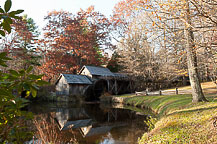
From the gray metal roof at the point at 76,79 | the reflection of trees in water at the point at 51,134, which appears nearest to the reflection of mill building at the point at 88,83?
the gray metal roof at the point at 76,79

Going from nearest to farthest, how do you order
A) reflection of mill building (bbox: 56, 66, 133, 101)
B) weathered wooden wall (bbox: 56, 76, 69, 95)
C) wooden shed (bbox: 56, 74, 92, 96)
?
wooden shed (bbox: 56, 74, 92, 96)
reflection of mill building (bbox: 56, 66, 133, 101)
weathered wooden wall (bbox: 56, 76, 69, 95)

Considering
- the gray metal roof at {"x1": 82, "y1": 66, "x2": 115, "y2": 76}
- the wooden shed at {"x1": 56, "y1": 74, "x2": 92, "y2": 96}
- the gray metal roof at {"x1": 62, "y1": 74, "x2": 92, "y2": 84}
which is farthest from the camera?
the gray metal roof at {"x1": 82, "y1": 66, "x2": 115, "y2": 76}

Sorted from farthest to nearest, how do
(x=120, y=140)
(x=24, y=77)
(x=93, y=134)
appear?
(x=93, y=134) < (x=120, y=140) < (x=24, y=77)

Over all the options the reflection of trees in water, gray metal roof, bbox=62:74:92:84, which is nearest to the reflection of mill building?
gray metal roof, bbox=62:74:92:84

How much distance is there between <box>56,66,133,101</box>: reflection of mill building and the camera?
25.7 metres

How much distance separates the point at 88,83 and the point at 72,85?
7.88 feet

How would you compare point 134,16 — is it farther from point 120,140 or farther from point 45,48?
point 120,140

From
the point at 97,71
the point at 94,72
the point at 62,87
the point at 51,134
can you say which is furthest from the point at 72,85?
the point at 51,134

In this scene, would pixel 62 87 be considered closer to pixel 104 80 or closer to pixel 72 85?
pixel 72 85

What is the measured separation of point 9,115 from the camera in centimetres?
210

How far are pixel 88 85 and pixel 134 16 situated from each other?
1197 cm

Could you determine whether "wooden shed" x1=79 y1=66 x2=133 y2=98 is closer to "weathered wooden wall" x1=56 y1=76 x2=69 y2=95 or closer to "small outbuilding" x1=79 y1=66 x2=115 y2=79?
"small outbuilding" x1=79 y1=66 x2=115 y2=79

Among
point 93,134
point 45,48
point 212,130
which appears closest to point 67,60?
point 45,48

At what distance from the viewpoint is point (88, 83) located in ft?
86.6
